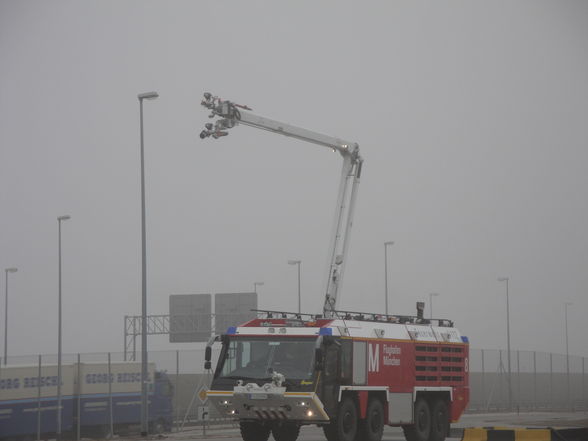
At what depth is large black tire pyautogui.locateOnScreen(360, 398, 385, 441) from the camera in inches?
975

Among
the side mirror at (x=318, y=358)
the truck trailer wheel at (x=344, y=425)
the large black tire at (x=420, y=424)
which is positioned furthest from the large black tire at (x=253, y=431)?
the large black tire at (x=420, y=424)

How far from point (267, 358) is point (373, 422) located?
3.13m

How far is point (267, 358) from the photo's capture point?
24.0m

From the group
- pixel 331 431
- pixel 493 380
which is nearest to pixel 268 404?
pixel 331 431

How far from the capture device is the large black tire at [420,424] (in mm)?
26875

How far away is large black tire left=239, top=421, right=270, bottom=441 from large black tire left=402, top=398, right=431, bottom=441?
3.83m

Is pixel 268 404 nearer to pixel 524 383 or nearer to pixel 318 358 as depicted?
pixel 318 358

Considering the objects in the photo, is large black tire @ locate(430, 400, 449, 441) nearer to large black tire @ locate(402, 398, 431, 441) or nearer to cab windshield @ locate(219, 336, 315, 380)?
large black tire @ locate(402, 398, 431, 441)

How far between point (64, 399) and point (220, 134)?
14.2 m

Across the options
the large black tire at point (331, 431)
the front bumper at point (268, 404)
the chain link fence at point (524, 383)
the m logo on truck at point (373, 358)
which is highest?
the m logo on truck at point (373, 358)

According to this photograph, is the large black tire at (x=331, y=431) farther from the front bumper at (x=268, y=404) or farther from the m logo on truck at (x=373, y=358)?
the m logo on truck at (x=373, y=358)

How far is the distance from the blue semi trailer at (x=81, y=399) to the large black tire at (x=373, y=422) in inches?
577

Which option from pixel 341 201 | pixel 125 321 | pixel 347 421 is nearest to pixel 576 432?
pixel 347 421

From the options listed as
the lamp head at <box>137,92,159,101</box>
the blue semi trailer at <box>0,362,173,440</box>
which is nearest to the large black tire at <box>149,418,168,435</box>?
the blue semi trailer at <box>0,362,173,440</box>
